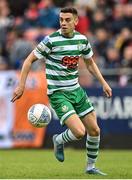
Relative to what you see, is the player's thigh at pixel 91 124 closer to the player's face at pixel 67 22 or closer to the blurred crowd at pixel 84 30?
the player's face at pixel 67 22

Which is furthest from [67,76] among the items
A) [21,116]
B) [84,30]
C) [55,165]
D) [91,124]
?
[84,30]

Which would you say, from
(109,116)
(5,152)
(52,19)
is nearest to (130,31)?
(52,19)

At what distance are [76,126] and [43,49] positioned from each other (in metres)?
1.22

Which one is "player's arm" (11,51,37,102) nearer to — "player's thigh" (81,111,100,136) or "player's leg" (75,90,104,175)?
"player's leg" (75,90,104,175)

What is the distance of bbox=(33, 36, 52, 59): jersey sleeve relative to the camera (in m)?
11.4

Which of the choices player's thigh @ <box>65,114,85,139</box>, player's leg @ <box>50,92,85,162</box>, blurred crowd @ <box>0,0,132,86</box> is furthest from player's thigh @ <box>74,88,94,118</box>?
blurred crowd @ <box>0,0,132,86</box>

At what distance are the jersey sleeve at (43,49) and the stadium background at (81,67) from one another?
678 cm

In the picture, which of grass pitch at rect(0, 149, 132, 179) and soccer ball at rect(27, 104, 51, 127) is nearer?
grass pitch at rect(0, 149, 132, 179)

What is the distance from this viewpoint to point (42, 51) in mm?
11406

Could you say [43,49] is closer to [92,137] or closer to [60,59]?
[60,59]

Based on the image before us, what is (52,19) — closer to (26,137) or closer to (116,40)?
(116,40)

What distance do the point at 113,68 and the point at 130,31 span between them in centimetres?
230

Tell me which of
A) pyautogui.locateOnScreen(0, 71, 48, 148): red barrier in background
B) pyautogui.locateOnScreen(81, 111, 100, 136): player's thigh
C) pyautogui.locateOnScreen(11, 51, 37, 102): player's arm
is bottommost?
pyautogui.locateOnScreen(0, 71, 48, 148): red barrier in background

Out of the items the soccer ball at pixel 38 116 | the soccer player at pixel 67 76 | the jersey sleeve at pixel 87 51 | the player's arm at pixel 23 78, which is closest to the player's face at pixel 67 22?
the soccer player at pixel 67 76
